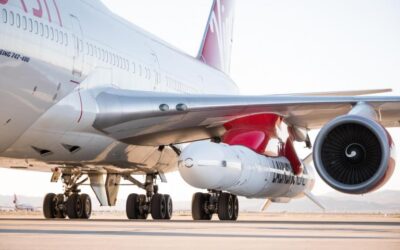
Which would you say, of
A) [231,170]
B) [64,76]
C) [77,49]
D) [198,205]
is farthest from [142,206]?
[231,170]

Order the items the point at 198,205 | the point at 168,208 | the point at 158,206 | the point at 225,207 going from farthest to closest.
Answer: the point at 168,208, the point at 158,206, the point at 198,205, the point at 225,207

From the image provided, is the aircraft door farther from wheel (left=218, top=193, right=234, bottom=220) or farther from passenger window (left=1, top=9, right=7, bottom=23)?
wheel (left=218, top=193, right=234, bottom=220)

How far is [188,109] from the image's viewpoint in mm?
13820

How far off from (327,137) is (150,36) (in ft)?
20.9

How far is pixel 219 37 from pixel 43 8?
1290cm

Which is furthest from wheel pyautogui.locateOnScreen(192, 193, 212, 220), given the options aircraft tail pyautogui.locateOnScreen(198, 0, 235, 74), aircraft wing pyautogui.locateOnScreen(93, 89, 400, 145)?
aircraft tail pyautogui.locateOnScreen(198, 0, 235, 74)

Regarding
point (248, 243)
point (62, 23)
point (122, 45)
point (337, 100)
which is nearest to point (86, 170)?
point (122, 45)

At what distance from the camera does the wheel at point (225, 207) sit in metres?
15.2

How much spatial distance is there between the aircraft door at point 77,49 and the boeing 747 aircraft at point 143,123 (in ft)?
0.10

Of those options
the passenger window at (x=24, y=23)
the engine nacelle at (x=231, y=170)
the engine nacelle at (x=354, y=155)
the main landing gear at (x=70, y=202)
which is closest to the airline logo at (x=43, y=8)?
the passenger window at (x=24, y=23)

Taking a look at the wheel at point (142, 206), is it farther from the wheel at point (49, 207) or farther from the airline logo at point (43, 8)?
the airline logo at point (43, 8)

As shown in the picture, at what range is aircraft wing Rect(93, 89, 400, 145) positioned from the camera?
530 inches

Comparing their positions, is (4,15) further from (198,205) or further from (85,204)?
(85,204)

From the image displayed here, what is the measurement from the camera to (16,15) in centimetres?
1134
